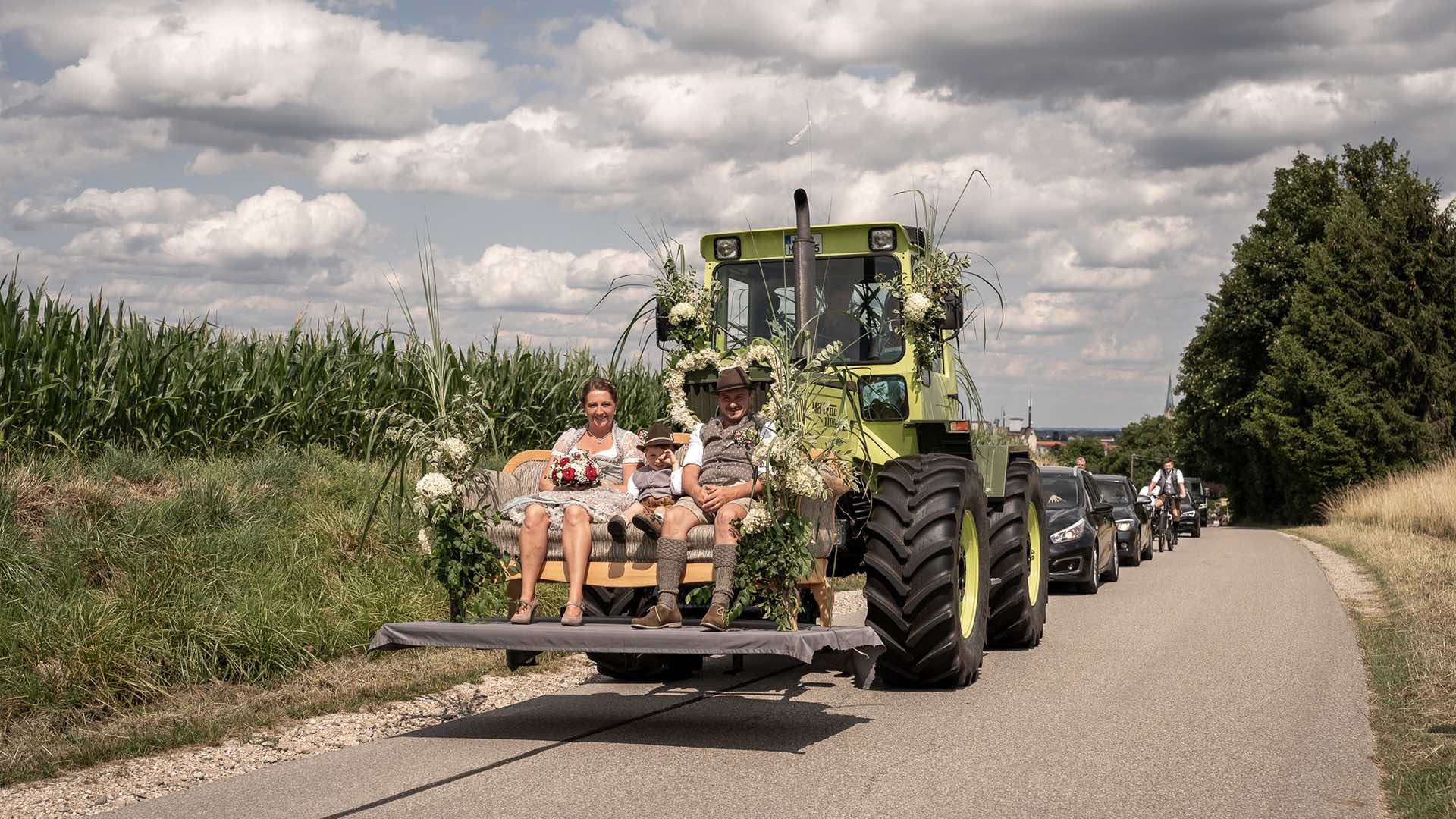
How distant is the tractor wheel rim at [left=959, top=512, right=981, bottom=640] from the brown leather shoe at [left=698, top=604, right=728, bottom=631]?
9.27ft

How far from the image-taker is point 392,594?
11312mm

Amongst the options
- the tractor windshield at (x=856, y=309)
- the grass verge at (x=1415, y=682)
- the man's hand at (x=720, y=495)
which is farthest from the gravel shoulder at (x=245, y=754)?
the grass verge at (x=1415, y=682)

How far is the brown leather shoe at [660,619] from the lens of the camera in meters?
7.38

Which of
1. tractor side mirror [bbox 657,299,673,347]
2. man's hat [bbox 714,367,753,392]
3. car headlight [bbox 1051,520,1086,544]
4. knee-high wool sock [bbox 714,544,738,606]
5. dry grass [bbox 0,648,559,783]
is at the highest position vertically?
tractor side mirror [bbox 657,299,673,347]

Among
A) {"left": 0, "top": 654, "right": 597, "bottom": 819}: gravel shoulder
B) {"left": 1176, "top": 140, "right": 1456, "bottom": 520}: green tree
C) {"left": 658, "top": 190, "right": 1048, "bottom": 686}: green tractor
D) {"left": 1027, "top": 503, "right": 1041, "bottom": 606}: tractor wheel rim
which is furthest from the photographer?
{"left": 1176, "top": 140, "right": 1456, "bottom": 520}: green tree

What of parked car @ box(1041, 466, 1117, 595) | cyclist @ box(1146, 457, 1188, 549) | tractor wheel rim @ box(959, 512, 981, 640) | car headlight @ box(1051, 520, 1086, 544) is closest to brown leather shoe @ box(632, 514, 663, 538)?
tractor wheel rim @ box(959, 512, 981, 640)

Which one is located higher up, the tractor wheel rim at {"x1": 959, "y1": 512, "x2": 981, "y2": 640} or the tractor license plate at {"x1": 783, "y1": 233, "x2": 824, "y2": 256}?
the tractor license plate at {"x1": 783, "y1": 233, "x2": 824, "y2": 256}

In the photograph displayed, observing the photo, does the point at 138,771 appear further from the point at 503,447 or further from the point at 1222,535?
the point at 1222,535

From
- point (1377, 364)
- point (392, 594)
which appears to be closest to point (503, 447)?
point (392, 594)

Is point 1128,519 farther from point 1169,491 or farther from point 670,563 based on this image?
point 670,563

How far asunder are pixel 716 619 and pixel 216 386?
10933 millimetres

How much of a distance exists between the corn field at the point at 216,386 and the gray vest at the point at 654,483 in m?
2.66

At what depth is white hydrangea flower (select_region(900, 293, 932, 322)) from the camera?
31.6 ft

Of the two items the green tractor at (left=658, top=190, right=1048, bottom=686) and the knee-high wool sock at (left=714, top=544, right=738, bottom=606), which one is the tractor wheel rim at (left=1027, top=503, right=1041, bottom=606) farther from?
the knee-high wool sock at (left=714, top=544, right=738, bottom=606)
